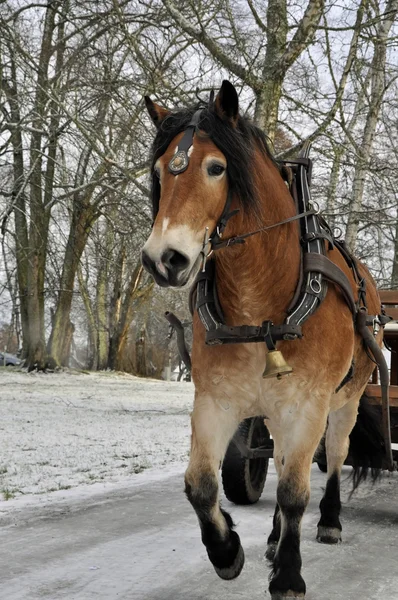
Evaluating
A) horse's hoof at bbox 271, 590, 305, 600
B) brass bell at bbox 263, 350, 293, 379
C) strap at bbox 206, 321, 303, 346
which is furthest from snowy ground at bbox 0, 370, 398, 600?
strap at bbox 206, 321, 303, 346

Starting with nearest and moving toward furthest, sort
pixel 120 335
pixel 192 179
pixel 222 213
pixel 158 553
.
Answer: pixel 192 179
pixel 222 213
pixel 158 553
pixel 120 335

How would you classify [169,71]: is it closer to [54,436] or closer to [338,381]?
[54,436]

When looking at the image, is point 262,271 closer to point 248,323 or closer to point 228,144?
point 248,323

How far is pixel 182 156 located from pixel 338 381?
139cm

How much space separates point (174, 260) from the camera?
2.71 m

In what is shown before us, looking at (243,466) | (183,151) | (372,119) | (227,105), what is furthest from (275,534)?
(372,119)

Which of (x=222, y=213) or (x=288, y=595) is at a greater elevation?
(x=222, y=213)

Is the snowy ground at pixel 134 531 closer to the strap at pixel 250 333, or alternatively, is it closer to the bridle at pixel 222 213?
the strap at pixel 250 333

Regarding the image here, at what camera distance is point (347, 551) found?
4.37 meters

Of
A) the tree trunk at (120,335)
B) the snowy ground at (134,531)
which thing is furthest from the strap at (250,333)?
the tree trunk at (120,335)

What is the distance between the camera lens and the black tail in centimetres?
528

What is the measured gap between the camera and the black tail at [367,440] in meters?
5.28

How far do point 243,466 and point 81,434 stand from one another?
17.0 ft

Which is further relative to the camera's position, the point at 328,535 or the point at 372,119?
the point at 372,119
